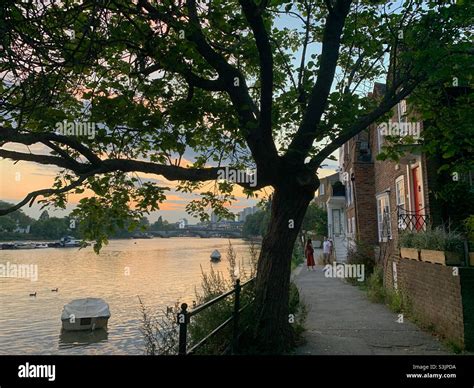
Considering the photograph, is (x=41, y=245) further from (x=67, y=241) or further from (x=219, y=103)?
(x=219, y=103)

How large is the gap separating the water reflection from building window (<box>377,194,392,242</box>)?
1429cm

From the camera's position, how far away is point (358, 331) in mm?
10266

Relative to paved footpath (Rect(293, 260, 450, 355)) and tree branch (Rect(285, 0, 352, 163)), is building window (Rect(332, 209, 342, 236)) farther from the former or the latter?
tree branch (Rect(285, 0, 352, 163))

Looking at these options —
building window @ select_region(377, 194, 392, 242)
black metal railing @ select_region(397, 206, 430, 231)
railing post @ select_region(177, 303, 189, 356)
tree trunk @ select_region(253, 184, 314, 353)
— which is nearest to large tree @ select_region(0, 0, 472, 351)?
tree trunk @ select_region(253, 184, 314, 353)

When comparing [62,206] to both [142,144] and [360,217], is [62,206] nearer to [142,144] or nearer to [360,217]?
[142,144]

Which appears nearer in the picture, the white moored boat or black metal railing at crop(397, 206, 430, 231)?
black metal railing at crop(397, 206, 430, 231)

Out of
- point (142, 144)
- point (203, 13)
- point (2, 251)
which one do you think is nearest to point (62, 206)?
point (142, 144)

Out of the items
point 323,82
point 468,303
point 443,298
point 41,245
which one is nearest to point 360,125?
point 323,82

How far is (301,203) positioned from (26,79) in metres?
4.88

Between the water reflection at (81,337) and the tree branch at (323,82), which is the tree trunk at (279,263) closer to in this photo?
the tree branch at (323,82)

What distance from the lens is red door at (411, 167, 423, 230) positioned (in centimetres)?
1397

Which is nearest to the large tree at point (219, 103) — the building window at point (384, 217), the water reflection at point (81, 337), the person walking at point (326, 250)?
the building window at point (384, 217)

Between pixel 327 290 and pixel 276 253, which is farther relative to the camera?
pixel 327 290

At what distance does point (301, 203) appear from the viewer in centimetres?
797
